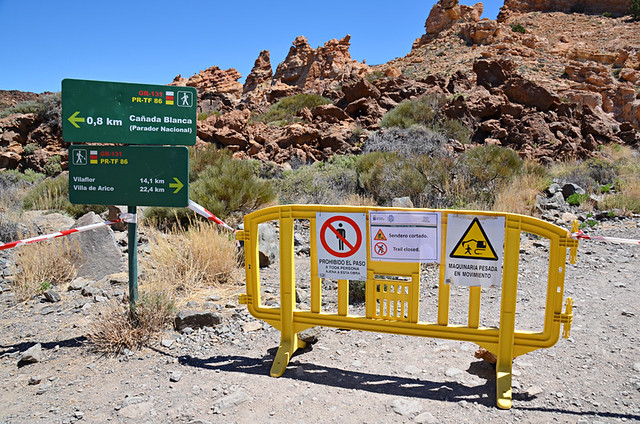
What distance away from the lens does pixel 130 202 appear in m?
4.10

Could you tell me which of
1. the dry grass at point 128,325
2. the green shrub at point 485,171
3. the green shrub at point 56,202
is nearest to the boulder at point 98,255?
the dry grass at point 128,325

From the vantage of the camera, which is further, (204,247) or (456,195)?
(456,195)

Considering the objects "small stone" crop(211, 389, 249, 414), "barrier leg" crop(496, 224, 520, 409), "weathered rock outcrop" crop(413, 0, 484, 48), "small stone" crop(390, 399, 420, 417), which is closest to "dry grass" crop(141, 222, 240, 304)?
"small stone" crop(211, 389, 249, 414)

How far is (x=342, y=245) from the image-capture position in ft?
11.8

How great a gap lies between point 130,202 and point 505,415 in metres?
3.44

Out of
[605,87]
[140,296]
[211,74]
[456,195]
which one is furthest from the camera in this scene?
[211,74]

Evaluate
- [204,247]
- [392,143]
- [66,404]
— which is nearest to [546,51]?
[392,143]

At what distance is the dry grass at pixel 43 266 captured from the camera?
215 inches

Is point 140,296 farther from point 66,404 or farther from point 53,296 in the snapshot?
point 53,296

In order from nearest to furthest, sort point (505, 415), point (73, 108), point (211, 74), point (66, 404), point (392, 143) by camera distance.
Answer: point (505, 415)
point (66, 404)
point (73, 108)
point (392, 143)
point (211, 74)

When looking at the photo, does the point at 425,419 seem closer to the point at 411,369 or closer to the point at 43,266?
the point at 411,369

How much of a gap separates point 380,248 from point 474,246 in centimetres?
69

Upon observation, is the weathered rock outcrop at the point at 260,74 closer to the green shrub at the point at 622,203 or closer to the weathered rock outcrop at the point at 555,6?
the weathered rock outcrop at the point at 555,6

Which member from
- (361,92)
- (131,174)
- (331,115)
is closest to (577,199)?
(131,174)
